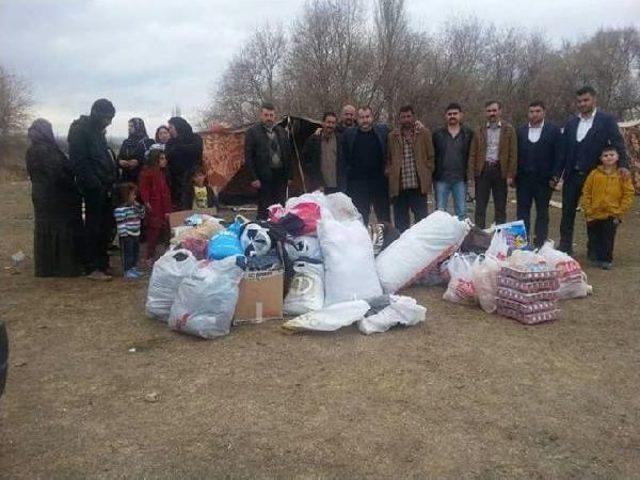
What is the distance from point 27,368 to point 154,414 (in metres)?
1.13

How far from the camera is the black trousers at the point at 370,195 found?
6641 millimetres

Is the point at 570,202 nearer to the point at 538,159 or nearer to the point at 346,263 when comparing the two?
the point at 538,159

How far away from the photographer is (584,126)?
19.6 feet

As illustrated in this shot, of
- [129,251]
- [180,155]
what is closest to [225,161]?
[180,155]

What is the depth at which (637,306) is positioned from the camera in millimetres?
4602

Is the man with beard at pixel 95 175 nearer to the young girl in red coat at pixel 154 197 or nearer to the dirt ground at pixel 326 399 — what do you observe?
the young girl in red coat at pixel 154 197

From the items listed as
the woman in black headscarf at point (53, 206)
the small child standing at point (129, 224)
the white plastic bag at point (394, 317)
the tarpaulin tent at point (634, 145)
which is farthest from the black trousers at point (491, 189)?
the tarpaulin tent at point (634, 145)

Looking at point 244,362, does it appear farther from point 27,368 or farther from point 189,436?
point 27,368

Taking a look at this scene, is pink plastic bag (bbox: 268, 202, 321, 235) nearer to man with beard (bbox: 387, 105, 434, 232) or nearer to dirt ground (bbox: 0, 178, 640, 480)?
dirt ground (bbox: 0, 178, 640, 480)

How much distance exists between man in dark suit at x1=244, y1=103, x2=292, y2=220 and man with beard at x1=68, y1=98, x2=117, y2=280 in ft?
4.84

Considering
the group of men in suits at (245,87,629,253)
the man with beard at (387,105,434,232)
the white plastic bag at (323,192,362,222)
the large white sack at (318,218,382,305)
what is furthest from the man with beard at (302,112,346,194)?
the large white sack at (318,218,382,305)

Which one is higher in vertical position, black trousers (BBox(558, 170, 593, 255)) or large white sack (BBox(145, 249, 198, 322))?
black trousers (BBox(558, 170, 593, 255))

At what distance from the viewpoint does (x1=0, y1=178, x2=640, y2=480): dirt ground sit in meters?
2.48

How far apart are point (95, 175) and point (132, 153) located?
959 millimetres
